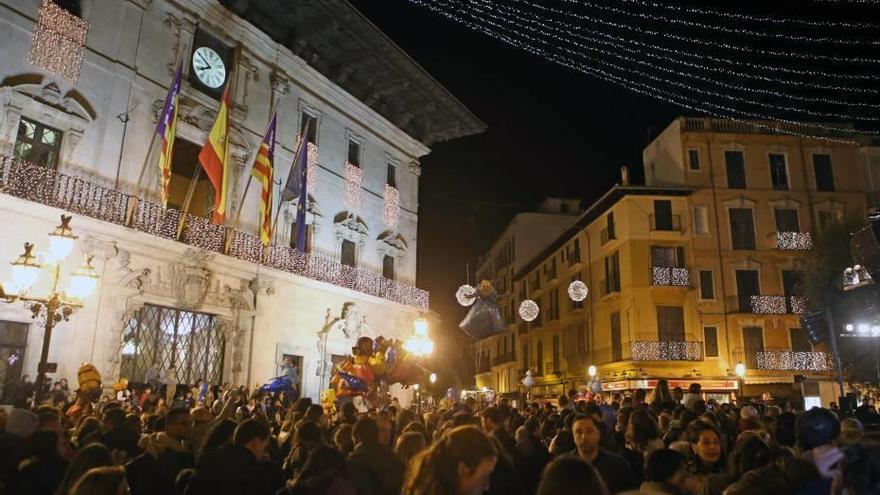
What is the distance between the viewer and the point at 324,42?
2320 cm

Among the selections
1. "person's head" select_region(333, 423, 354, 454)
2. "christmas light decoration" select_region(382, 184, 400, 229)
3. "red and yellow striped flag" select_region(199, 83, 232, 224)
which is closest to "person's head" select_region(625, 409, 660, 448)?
"person's head" select_region(333, 423, 354, 454)

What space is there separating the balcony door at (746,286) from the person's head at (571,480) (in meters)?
32.2

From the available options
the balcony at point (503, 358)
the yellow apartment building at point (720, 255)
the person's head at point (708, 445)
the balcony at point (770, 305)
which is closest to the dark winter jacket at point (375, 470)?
the person's head at point (708, 445)

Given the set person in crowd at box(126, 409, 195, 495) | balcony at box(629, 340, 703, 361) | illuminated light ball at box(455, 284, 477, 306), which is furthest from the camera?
balcony at box(629, 340, 703, 361)

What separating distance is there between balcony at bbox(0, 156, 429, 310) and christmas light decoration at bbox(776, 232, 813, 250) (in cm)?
2205

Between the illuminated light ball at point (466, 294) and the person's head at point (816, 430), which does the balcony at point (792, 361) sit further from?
the person's head at point (816, 430)

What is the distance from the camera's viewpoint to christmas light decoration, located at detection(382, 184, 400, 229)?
90.7ft

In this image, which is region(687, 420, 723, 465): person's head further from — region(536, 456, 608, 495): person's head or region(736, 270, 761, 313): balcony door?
region(736, 270, 761, 313): balcony door

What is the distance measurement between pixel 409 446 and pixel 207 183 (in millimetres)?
17755

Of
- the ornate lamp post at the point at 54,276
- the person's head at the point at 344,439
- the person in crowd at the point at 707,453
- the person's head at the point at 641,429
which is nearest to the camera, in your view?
the person in crowd at the point at 707,453

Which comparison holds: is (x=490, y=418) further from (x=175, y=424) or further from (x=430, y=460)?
(x=430, y=460)

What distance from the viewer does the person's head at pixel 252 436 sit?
449 centimetres

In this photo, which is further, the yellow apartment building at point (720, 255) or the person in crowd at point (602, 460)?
the yellow apartment building at point (720, 255)

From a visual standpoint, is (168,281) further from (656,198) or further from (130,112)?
(656,198)
